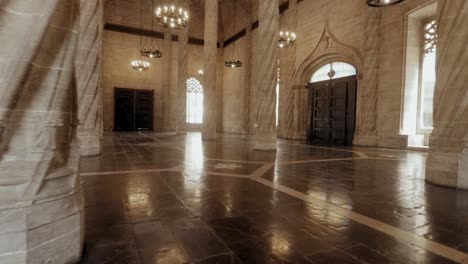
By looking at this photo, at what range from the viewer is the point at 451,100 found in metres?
4.09

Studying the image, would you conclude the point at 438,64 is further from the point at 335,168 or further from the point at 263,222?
the point at 263,222

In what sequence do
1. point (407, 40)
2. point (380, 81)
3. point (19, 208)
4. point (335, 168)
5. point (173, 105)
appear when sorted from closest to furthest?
point (19, 208) → point (335, 168) → point (407, 40) → point (380, 81) → point (173, 105)

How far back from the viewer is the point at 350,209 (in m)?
2.88

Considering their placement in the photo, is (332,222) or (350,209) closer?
(332,222)

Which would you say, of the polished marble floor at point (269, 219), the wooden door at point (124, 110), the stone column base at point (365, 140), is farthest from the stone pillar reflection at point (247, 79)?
the polished marble floor at point (269, 219)

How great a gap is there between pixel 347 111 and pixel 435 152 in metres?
8.85

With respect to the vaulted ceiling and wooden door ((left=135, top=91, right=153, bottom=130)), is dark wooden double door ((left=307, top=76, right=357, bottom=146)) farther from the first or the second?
wooden door ((left=135, top=91, right=153, bottom=130))

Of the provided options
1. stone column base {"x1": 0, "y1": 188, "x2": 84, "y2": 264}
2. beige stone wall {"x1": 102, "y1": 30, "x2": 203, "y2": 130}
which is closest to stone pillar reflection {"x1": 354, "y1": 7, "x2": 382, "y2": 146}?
stone column base {"x1": 0, "y1": 188, "x2": 84, "y2": 264}

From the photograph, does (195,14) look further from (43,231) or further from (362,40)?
(43,231)

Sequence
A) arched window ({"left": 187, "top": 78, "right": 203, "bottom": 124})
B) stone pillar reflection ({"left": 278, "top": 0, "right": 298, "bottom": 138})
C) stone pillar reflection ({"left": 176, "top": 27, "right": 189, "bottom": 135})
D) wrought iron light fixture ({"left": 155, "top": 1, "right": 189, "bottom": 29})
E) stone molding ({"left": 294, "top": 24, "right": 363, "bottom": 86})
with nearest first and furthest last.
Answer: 1. stone molding ({"left": 294, "top": 24, "right": 363, "bottom": 86})
2. wrought iron light fixture ({"left": 155, "top": 1, "right": 189, "bottom": 29})
3. stone pillar reflection ({"left": 278, "top": 0, "right": 298, "bottom": 138})
4. stone pillar reflection ({"left": 176, "top": 27, "right": 189, "bottom": 135})
5. arched window ({"left": 187, "top": 78, "right": 203, "bottom": 124})

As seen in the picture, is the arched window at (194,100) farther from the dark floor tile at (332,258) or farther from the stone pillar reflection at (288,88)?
the dark floor tile at (332,258)

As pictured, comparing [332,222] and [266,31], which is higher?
[266,31]

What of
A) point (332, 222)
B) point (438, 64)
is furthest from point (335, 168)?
point (332, 222)

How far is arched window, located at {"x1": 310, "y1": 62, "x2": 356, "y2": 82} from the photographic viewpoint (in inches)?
512
